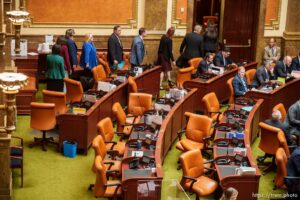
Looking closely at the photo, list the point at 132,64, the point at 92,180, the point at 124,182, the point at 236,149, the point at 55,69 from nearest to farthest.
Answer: the point at 124,182 < the point at 236,149 < the point at 92,180 < the point at 55,69 < the point at 132,64

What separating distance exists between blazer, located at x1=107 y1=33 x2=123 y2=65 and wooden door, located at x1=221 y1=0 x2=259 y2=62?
13.9 feet

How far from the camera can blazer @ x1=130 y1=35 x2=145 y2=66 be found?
15.3m

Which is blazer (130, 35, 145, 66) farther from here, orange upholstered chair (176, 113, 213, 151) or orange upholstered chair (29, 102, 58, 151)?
orange upholstered chair (176, 113, 213, 151)

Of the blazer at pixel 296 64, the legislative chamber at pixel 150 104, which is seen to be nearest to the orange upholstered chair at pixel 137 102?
the legislative chamber at pixel 150 104

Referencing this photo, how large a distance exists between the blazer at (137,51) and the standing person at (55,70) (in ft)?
7.27

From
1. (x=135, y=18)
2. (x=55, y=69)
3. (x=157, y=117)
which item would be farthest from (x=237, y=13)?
(x=157, y=117)

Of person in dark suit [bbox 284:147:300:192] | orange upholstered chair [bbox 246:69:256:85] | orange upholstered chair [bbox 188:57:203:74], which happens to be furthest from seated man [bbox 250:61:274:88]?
person in dark suit [bbox 284:147:300:192]

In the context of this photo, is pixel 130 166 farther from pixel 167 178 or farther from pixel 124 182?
pixel 167 178

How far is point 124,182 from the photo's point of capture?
8734mm

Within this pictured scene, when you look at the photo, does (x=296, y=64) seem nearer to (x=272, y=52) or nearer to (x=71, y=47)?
(x=272, y=52)

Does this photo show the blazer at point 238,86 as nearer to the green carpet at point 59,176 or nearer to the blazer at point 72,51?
the green carpet at point 59,176

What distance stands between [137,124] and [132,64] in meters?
4.67

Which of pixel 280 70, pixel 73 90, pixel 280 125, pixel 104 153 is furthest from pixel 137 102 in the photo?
pixel 280 70

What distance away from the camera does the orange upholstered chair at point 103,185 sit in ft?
29.5
